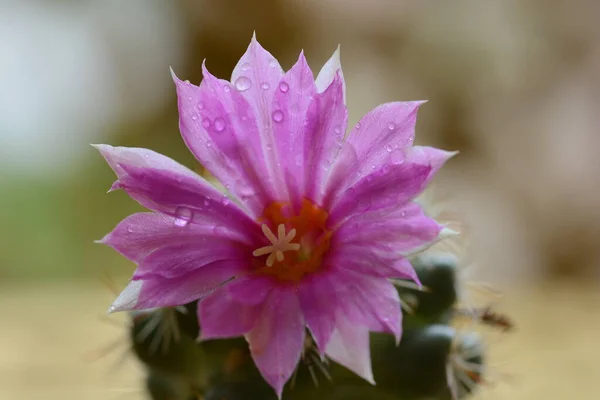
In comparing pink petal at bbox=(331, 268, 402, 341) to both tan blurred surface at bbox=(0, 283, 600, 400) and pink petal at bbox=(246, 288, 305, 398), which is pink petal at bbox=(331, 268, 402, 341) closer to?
pink petal at bbox=(246, 288, 305, 398)

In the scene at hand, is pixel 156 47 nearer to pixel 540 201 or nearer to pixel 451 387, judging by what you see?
pixel 540 201

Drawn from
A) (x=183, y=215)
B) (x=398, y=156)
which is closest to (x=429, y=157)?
(x=398, y=156)

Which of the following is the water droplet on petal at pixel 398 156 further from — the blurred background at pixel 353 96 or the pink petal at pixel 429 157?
the blurred background at pixel 353 96

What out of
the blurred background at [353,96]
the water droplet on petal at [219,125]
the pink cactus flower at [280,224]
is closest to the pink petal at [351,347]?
the pink cactus flower at [280,224]

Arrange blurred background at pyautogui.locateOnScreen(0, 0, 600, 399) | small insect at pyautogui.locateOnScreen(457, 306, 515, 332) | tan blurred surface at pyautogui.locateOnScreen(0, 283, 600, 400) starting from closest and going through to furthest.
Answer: small insect at pyautogui.locateOnScreen(457, 306, 515, 332) < tan blurred surface at pyautogui.locateOnScreen(0, 283, 600, 400) < blurred background at pyautogui.locateOnScreen(0, 0, 600, 399)

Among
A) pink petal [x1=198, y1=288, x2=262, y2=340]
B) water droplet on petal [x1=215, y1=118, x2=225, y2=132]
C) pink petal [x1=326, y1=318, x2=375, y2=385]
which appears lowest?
pink petal [x1=326, y1=318, x2=375, y2=385]

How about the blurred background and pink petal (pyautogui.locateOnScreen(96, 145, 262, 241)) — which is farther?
the blurred background

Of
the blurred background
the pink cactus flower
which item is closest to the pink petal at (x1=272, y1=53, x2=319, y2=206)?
the pink cactus flower
